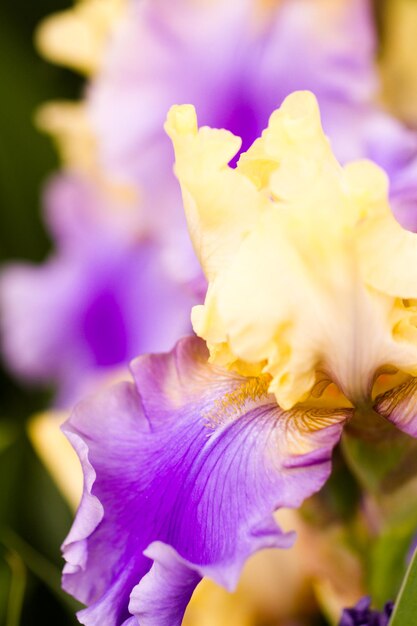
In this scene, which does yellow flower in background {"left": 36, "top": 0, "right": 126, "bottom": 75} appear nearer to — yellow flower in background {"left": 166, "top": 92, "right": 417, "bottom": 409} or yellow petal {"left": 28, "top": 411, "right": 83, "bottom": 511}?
yellow petal {"left": 28, "top": 411, "right": 83, "bottom": 511}

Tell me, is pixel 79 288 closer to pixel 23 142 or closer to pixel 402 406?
pixel 23 142

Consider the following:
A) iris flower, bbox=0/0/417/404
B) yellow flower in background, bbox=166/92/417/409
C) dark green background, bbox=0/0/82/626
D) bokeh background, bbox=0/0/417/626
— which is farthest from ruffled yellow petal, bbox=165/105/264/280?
dark green background, bbox=0/0/82/626

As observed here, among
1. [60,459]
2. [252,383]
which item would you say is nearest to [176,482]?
[252,383]

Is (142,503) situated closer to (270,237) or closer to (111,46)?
(270,237)

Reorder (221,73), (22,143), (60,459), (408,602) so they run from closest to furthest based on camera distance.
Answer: (408,602) < (60,459) < (221,73) < (22,143)

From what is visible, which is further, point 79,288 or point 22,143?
point 22,143

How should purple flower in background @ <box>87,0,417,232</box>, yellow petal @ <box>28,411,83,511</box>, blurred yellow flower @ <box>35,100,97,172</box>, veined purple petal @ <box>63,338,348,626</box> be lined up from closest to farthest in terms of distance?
1. veined purple petal @ <box>63,338,348,626</box>
2. yellow petal @ <box>28,411,83,511</box>
3. purple flower in background @ <box>87,0,417,232</box>
4. blurred yellow flower @ <box>35,100,97,172</box>
